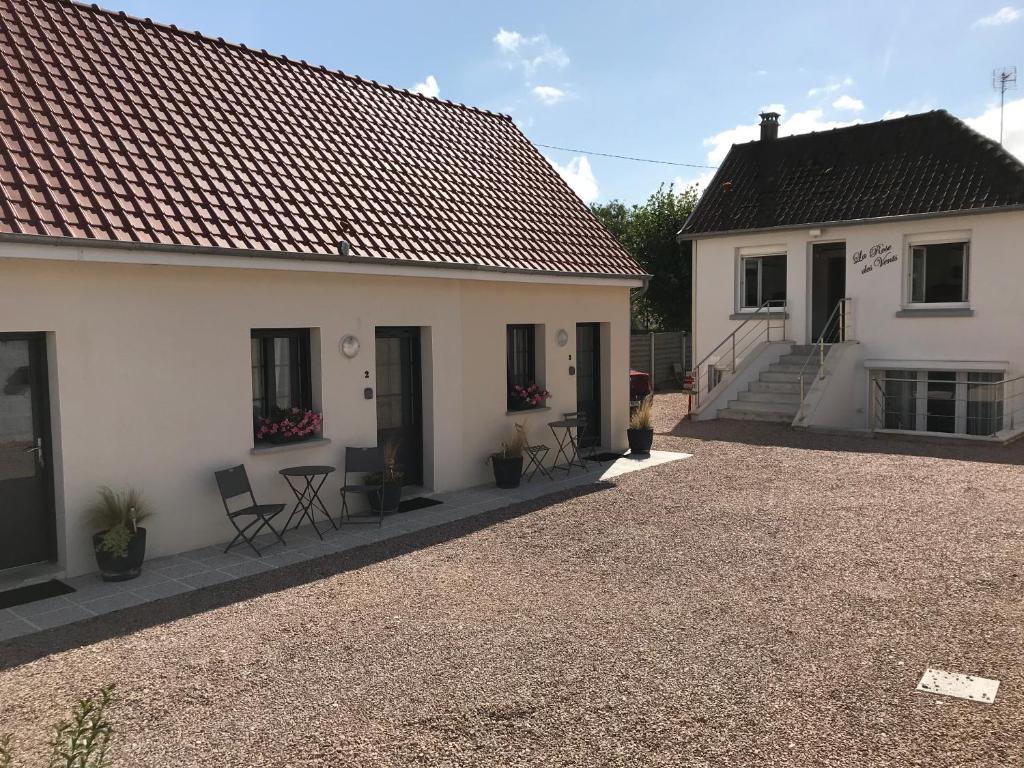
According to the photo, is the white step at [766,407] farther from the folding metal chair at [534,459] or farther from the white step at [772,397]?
the folding metal chair at [534,459]

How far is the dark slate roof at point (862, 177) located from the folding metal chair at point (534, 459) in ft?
34.4

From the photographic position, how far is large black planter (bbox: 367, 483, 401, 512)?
9688 millimetres

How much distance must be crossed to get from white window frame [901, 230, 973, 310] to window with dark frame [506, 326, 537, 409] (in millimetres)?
10041

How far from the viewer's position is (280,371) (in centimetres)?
927

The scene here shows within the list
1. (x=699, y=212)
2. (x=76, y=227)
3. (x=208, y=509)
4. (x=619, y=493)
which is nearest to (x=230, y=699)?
(x=208, y=509)

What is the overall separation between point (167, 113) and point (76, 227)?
9.64 ft

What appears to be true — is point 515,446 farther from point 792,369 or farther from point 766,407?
point 792,369

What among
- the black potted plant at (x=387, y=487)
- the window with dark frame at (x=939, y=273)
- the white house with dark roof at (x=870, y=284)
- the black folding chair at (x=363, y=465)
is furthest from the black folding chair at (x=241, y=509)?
the window with dark frame at (x=939, y=273)

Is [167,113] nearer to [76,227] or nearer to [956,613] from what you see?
[76,227]

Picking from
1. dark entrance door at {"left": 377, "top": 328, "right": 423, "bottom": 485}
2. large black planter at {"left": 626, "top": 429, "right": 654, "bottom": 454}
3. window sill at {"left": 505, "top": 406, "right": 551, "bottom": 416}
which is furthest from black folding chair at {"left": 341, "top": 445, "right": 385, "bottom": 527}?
large black planter at {"left": 626, "top": 429, "right": 654, "bottom": 454}

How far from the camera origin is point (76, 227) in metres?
7.08

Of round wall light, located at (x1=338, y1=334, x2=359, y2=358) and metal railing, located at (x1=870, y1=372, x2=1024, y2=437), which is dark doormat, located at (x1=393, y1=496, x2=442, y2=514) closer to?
round wall light, located at (x1=338, y1=334, x2=359, y2=358)

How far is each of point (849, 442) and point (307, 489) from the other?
1027cm

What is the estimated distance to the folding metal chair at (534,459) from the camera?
459 inches
